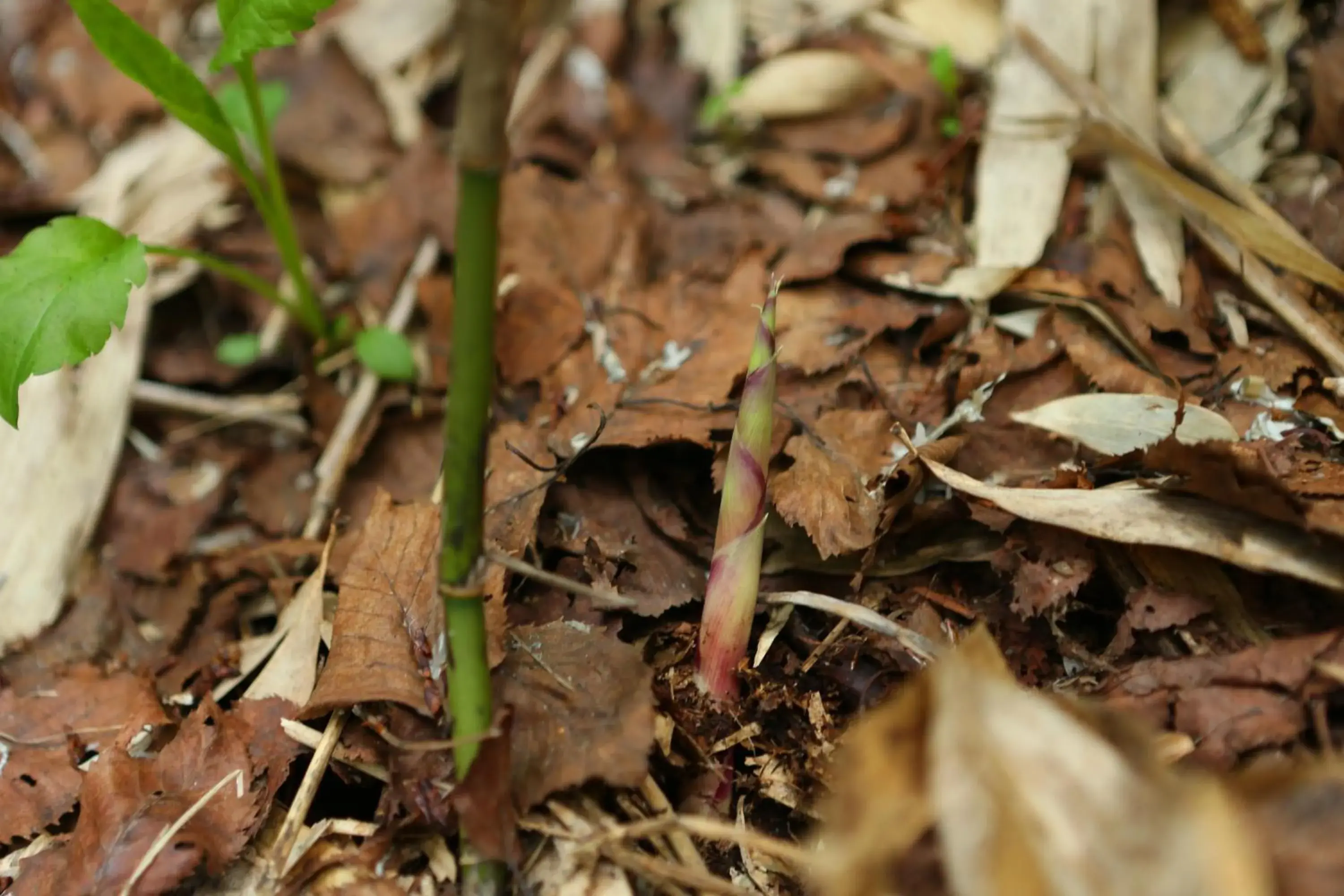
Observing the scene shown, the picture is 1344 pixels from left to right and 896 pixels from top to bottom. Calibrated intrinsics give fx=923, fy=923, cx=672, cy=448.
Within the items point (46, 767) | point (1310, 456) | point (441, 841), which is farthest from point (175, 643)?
point (1310, 456)

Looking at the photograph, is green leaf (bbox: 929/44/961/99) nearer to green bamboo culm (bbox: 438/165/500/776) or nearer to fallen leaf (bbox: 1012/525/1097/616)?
fallen leaf (bbox: 1012/525/1097/616)

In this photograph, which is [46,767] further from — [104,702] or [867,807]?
[867,807]

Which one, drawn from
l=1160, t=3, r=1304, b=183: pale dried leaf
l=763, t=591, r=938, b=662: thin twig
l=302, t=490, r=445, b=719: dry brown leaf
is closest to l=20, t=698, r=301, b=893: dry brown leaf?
l=302, t=490, r=445, b=719: dry brown leaf

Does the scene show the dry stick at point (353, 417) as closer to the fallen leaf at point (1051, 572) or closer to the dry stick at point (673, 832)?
the dry stick at point (673, 832)

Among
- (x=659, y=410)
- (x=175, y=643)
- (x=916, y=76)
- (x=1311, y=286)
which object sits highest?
(x=916, y=76)

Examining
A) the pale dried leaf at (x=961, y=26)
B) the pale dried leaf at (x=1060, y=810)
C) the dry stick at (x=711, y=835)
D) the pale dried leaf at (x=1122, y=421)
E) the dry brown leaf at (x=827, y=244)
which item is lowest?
the dry stick at (x=711, y=835)

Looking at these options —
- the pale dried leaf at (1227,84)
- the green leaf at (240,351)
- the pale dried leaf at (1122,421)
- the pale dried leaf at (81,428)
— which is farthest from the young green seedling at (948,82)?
the pale dried leaf at (81,428)

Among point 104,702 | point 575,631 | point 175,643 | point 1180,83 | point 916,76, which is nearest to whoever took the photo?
point 575,631
